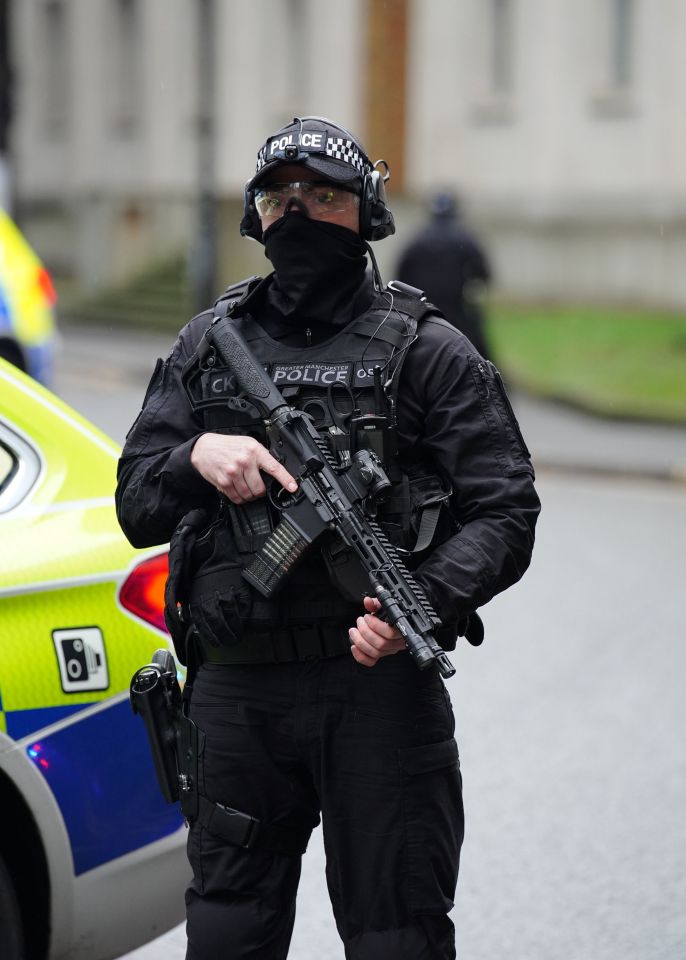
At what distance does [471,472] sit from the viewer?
297 centimetres

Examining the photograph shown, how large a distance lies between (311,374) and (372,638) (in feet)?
1.64

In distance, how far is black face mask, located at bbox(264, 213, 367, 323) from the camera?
3.04m

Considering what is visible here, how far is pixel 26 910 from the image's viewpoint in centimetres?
334

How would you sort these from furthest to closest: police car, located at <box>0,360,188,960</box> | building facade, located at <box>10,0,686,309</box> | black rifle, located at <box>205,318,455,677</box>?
building facade, located at <box>10,0,686,309</box>, police car, located at <box>0,360,188,960</box>, black rifle, located at <box>205,318,455,677</box>

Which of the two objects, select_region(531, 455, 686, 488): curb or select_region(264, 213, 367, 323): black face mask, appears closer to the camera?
select_region(264, 213, 367, 323): black face mask

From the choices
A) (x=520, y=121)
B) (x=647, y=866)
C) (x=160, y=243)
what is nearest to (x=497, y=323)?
(x=520, y=121)

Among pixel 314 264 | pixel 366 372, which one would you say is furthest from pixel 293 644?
pixel 314 264

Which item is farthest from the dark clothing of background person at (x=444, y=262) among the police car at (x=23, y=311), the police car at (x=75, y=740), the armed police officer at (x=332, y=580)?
the armed police officer at (x=332, y=580)

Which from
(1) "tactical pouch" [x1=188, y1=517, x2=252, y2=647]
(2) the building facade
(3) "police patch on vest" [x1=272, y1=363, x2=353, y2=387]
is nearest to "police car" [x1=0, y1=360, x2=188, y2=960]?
(1) "tactical pouch" [x1=188, y1=517, x2=252, y2=647]

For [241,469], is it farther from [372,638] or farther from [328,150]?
[328,150]

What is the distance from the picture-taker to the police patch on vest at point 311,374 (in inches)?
117

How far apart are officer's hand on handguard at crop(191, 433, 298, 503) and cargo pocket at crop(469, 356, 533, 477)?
1.21ft

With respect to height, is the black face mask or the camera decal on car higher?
the black face mask

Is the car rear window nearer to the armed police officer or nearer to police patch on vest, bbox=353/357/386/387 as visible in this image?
the armed police officer
